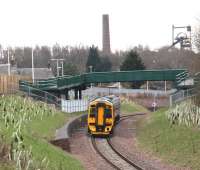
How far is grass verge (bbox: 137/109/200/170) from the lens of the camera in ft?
68.1

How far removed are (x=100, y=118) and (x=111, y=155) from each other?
6966 millimetres

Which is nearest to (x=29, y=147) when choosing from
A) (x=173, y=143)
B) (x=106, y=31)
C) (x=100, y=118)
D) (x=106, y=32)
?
(x=173, y=143)

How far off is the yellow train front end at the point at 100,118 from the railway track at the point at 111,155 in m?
0.81

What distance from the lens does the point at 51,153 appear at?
18.0 metres

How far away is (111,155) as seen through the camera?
23547 mm

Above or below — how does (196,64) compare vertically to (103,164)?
above

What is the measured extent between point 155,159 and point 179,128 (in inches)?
180

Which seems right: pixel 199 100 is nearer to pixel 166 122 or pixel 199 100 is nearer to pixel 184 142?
pixel 166 122

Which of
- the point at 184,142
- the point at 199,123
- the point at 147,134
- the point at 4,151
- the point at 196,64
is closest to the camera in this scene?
the point at 4,151

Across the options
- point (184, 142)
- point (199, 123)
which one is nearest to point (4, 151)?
point (184, 142)

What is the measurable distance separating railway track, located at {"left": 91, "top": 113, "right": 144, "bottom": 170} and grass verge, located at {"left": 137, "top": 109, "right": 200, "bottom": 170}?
1775mm

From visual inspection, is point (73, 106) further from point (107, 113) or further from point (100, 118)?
point (100, 118)

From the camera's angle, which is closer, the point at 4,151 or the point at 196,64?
the point at 4,151

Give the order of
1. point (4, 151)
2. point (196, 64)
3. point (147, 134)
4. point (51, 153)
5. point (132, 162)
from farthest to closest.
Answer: point (196, 64) < point (147, 134) < point (132, 162) < point (51, 153) < point (4, 151)
